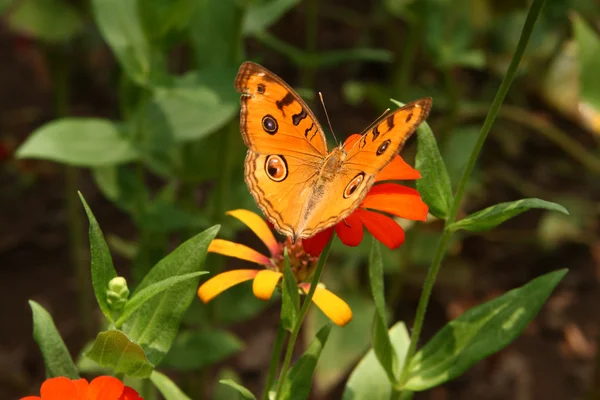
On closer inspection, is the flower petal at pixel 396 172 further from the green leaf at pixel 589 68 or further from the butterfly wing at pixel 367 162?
the green leaf at pixel 589 68

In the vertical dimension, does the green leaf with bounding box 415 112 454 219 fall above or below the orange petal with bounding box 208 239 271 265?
above

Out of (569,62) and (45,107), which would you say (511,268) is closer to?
(569,62)

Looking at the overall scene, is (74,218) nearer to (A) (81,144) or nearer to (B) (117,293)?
(A) (81,144)

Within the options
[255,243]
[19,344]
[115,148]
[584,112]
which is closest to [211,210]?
[115,148]

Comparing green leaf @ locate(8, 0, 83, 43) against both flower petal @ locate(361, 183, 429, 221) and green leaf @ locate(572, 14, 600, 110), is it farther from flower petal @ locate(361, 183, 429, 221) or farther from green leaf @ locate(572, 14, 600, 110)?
flower petal @ locate(361, 183, 429, 221)

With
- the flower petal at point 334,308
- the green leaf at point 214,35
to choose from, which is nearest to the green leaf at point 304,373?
the flower petal at point 334,308

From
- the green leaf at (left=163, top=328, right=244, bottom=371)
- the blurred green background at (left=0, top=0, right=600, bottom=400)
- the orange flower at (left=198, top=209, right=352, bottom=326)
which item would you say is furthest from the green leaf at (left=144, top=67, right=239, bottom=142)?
the orange flower at (left=198, top=209, right=352, bottom=326)
